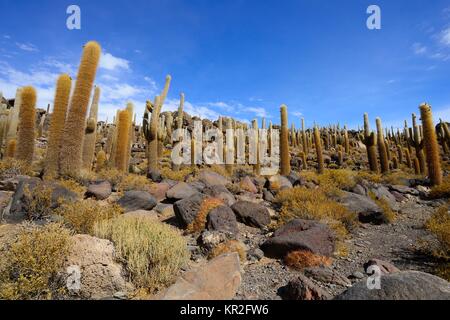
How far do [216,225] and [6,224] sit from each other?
15.4 ft

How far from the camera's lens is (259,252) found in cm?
646

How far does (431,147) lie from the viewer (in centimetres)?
1600

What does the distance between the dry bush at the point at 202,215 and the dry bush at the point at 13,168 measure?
286 inches

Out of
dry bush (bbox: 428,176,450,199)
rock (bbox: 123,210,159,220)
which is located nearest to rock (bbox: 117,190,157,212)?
rock (bbox: 123,210,159,220)

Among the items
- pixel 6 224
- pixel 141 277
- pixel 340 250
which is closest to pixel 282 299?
pixel 141 277

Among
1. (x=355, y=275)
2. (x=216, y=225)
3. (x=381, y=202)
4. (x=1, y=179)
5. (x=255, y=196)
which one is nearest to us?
(x=355, y=275)

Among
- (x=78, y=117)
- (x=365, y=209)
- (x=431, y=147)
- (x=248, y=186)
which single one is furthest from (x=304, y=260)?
(x=431, y=147)

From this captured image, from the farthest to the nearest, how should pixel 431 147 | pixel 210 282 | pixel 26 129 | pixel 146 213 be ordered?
pixel 431 147 → pixel 26 129 → pixel 146 213 → pixel 210 282

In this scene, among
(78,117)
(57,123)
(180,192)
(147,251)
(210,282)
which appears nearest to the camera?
(210,282)

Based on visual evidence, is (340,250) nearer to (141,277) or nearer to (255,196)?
(141,277)

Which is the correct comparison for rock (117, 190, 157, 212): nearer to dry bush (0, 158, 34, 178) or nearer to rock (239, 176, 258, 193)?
dry bush (0, 158, 34, 178)

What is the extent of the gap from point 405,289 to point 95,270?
4.21m

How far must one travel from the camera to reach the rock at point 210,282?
387 centimetres

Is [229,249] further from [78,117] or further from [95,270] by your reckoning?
[78,117]
